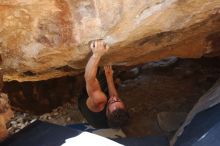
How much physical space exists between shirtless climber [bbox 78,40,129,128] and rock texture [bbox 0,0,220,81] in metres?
0.11

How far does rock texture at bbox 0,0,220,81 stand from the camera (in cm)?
223

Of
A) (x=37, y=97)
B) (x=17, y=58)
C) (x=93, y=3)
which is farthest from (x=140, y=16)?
(x=37, y=97)

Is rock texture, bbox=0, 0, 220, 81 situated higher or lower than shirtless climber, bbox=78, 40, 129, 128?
higher

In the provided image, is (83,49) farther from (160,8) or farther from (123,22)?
(160,8)

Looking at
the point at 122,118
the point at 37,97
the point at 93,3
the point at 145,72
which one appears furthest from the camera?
the point at 145,72

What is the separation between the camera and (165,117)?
136 inches

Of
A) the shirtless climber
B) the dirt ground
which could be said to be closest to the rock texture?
the shirtless climber

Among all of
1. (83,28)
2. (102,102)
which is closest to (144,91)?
(102,102)

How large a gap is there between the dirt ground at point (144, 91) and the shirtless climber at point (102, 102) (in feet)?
0.88

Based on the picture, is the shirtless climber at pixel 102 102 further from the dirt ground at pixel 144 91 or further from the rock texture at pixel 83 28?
the dirt ground at pixel 144 91

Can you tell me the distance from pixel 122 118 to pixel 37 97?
95 cm

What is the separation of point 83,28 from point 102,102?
2.72 ft

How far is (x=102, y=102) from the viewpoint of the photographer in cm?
300

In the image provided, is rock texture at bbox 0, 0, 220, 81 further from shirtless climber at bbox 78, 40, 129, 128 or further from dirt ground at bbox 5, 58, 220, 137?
dirt ground at bbox 5, 58, 220, 137
